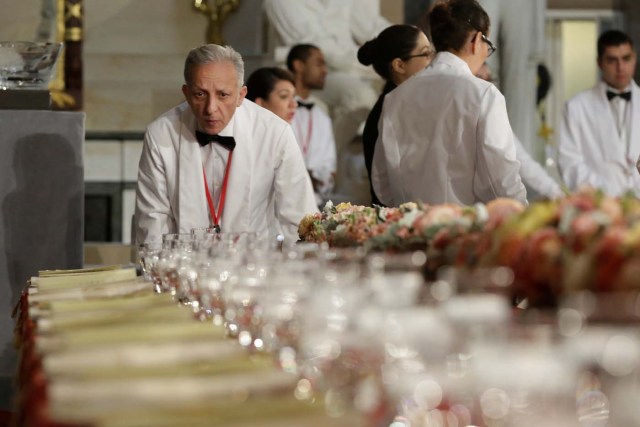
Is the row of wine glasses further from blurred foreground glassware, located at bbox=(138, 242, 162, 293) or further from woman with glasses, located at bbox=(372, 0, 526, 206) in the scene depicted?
woman with glasses, located at bbox=(372, 0, 526, 206)

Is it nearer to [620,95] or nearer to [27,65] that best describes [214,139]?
[27,65]

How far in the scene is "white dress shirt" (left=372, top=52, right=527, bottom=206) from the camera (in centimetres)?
497

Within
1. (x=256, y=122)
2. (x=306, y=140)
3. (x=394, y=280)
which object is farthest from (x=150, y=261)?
(x=306, y=140)

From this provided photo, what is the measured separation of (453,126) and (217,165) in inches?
38.6

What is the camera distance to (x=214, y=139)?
5.21 metres

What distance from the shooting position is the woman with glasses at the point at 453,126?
498 centimetres

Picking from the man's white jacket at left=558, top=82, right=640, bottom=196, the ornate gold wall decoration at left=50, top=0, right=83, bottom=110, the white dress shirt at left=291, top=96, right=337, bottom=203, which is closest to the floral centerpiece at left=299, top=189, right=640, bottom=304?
the white dress shirt at left=291, top=96, right=337, bottom=203

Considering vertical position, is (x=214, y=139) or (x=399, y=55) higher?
(x=399, y=55)

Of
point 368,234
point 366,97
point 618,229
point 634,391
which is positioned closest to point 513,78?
point 366,97

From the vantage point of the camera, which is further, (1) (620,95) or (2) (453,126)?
(1) (620,95)

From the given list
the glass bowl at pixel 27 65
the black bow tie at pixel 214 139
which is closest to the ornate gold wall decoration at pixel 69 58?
the glass bowl at pixel 27 65

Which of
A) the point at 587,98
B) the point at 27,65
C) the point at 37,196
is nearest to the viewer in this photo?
the point at 37,196

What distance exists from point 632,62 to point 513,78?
59.4 inches

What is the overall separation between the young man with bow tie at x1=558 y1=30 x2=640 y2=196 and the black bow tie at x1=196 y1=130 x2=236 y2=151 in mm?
4091
